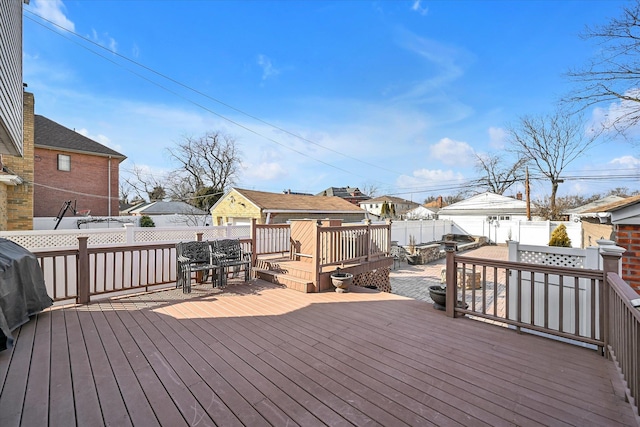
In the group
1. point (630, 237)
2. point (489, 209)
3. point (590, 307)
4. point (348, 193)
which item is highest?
point (348, 193)

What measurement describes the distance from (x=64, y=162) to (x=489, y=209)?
93.3 ft

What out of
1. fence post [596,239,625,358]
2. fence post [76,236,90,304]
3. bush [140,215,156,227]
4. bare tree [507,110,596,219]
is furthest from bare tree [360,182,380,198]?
fence post [596,239,625,358]

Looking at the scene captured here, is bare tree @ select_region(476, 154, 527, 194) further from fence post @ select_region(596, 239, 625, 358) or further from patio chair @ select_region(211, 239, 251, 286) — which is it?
patio chair @ select_region(211, 239, 251, 286)

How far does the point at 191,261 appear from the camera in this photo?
528 centimetres

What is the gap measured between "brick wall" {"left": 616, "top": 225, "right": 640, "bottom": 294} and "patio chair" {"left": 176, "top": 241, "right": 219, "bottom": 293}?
6.05m

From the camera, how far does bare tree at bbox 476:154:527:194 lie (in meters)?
26.4

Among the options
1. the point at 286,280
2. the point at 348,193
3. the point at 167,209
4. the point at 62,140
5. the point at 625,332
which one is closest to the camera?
the point at 625,332

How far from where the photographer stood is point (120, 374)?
2330mm

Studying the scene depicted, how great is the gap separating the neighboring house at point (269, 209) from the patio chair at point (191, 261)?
348 inches

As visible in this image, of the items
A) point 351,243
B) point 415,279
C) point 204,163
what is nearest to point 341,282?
point 351,243

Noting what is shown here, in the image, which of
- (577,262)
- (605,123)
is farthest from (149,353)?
(605,123)

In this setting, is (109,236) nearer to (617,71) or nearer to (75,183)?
(75,183)

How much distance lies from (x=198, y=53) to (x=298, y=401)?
1228 centimetres

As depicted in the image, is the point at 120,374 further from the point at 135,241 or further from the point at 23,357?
the point at 135,241
